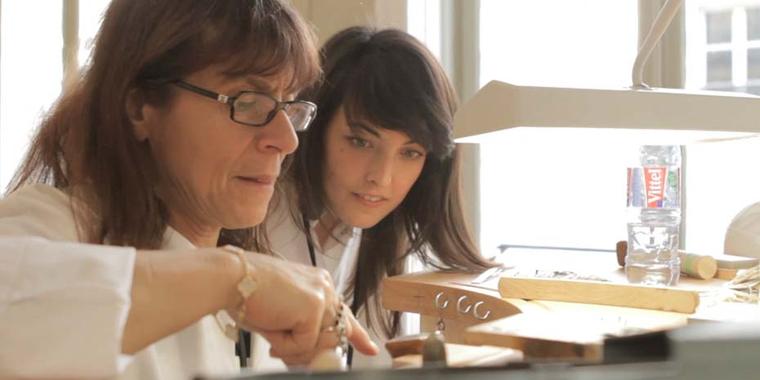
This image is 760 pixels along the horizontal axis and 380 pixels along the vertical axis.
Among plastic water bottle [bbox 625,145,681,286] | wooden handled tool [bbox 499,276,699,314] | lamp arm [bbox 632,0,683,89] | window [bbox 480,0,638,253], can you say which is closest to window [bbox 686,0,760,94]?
window [bbox 480,0,638,253]

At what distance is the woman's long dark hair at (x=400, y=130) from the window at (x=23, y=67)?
4.79 ft

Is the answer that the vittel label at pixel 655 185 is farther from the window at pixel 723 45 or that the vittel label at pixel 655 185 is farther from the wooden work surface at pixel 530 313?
the window at pixel 723 45

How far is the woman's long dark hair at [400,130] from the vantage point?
196cm

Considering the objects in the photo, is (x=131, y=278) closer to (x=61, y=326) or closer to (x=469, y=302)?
(x=61, y=326)

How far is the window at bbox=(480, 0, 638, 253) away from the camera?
2.69 m

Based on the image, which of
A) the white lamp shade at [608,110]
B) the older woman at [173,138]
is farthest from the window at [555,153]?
the older woman at [173,138]

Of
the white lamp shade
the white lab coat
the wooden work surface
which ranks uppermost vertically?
the white lamp shade

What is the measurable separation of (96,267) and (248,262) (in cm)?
16

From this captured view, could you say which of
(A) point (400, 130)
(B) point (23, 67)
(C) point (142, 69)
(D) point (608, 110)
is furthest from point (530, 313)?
(B) point (23, 67)

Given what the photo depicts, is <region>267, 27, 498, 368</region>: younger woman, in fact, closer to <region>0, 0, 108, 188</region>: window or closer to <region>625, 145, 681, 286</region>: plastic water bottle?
<region>625, 145, 681, 286</region>: plastic water bottle

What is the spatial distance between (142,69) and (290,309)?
609 mm

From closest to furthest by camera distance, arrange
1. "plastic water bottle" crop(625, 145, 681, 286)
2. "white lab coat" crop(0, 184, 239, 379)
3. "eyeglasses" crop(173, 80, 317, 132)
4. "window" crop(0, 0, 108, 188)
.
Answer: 1. "white lab coat" crop(0, 184, 239, 379)
2. "eyeglasses" crop(173, 80, 317, 132)
3. "plastic water bottle" crop(625, 145, 681, 286)
4. "window" crop(0, 0, 108, 188)

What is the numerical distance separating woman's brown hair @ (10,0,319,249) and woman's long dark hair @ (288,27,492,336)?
60cm

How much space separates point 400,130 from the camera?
1.94m
